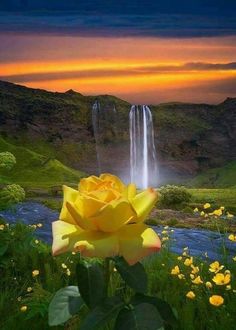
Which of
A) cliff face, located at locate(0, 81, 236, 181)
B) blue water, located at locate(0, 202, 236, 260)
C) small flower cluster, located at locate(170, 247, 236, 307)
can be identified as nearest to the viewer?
small flower cluster, located at locate(170, 247, 236, 307)

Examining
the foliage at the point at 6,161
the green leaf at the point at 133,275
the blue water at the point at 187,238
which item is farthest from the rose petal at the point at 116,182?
the blue water at the point at 187,238

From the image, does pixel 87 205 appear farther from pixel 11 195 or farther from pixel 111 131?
pixel 111 131

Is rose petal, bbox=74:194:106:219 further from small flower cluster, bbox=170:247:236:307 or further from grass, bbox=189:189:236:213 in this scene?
grass, bbox=189:189:236:213

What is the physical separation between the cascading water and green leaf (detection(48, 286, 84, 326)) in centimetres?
10240

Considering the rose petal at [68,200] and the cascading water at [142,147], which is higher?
the rose petal at [68,200]

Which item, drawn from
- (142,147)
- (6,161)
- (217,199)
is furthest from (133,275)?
(142,147)

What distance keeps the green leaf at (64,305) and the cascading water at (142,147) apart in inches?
4032

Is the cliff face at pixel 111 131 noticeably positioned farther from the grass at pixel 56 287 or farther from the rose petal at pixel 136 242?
the rose petal at pixel 136 242

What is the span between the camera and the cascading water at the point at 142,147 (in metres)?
108

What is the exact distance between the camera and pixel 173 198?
2408cm

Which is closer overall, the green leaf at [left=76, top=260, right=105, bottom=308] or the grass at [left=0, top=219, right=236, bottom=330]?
the green leaf at [left=76, top=260, right=105, bottom=308]

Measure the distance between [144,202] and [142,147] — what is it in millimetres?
112391

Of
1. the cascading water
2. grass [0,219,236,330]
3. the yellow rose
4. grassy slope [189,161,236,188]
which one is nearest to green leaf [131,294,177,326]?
the yellow rose

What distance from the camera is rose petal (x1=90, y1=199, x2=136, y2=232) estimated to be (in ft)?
5.57
